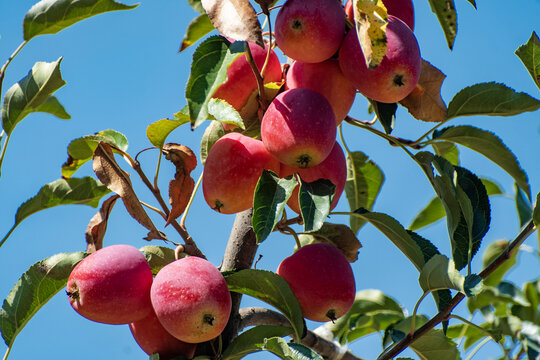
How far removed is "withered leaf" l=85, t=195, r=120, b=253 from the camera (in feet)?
4.65

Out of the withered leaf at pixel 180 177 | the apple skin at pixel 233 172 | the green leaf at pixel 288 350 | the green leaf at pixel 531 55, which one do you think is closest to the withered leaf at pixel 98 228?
the withered leaf at pixel 180 177

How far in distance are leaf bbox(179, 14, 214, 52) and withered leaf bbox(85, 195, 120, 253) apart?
0.64 m

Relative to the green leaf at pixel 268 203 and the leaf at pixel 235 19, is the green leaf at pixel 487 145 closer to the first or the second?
the green leaf at pixel 268 203

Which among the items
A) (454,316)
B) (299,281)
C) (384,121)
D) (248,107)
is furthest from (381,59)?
(454,316)

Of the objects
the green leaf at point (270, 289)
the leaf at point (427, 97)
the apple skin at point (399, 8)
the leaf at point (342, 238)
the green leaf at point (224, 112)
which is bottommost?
the green leaf at point (270, 289)

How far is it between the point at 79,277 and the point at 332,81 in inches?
26.0

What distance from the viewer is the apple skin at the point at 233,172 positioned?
129cm

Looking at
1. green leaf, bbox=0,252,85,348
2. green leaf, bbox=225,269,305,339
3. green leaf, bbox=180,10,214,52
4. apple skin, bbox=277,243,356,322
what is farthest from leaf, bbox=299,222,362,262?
green leaf, bbox=180,10,214,52

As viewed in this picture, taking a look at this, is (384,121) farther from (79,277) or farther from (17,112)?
(17,112)

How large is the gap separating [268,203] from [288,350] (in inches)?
11.1

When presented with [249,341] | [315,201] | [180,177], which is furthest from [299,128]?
[249,341]

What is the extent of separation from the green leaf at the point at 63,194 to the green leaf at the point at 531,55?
1.12m

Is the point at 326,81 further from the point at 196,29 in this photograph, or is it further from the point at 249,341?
the point at 196,29

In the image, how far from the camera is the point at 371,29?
1.15 metres
